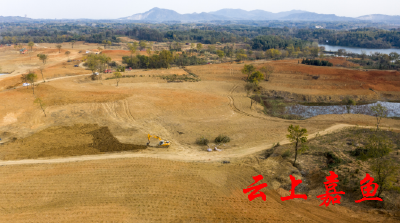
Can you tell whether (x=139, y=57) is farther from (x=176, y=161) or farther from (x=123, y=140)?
(x=176, y=161)

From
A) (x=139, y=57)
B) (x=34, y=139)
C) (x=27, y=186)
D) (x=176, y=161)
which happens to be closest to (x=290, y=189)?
(x=176, y=161)

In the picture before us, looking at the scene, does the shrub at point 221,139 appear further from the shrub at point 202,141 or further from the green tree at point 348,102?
the green tree at point 348,102

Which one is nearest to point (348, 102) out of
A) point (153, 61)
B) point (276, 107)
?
point (276, 107)

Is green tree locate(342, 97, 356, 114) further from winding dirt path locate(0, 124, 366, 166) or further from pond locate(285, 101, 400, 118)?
winding dirt path locate(0, 124, 366, 166)

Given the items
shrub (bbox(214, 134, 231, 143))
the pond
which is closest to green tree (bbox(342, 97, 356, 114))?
the pond

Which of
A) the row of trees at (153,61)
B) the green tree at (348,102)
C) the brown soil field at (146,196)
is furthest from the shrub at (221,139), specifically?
the row of trees at (153,61)

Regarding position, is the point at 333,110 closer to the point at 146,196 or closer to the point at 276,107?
the point at 276,107

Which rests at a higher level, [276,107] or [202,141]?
[276,107]
